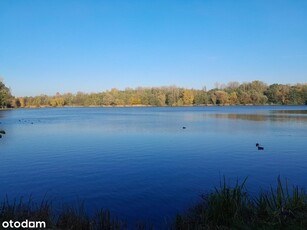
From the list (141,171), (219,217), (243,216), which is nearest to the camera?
(219,217)

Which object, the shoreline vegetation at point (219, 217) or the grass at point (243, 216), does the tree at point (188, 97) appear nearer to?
the grass at point (243, 216)

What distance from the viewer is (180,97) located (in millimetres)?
153500

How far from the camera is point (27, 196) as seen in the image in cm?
1082

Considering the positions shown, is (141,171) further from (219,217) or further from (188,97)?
(188,97)

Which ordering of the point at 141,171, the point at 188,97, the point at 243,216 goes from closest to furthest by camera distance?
the point at 243,216, the point at 141,171, the point at 188,97

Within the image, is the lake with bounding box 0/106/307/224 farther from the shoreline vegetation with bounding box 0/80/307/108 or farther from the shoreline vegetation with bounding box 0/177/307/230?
the shoreline vegetation with bounding box 0/80/307/108

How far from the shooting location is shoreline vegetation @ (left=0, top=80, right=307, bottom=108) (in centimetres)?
13225

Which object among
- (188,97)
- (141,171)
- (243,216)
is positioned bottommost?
(141,171)

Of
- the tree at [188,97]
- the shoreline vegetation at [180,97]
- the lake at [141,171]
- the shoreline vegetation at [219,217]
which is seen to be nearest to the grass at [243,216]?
the shoreline vegetation at [219,217]

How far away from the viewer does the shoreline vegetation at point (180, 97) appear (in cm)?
13225

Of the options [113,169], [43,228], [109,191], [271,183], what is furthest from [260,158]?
[43,228]

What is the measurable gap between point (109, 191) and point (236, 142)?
16229 mm

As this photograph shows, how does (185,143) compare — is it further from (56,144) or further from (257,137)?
(56,144)

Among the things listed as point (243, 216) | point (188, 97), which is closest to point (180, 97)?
point (188, 97)
